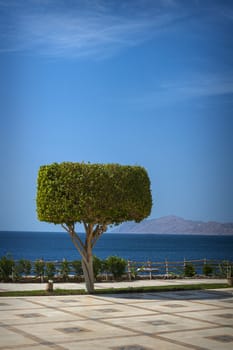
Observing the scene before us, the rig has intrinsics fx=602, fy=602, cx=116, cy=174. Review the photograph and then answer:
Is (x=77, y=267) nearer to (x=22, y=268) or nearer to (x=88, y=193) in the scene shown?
(x=22, y=268)

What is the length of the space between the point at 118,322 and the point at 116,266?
15.7 meters

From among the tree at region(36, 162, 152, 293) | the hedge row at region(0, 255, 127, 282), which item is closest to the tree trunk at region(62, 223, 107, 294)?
the tree at region(36, 162, 152, 293)

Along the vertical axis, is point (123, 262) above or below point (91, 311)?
above

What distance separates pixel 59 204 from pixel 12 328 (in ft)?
28.1

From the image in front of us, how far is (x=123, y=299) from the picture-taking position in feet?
76.8

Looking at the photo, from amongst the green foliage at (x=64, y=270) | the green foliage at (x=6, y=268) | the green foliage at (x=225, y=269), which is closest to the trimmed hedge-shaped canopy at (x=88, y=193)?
the green foliage at (x=6, y=268)

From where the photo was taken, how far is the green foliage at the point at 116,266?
32844 mm

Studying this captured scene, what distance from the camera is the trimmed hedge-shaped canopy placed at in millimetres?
24031

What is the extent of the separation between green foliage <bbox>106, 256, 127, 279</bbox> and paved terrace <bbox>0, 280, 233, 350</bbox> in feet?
26.3

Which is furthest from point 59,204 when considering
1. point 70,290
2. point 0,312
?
point 0,312

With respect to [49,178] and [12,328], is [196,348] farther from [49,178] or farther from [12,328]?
[49,178]

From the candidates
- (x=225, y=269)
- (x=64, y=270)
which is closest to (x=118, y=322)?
(x=64, y=270)

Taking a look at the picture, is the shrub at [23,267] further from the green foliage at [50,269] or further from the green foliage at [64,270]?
the green foliage at [64,270]

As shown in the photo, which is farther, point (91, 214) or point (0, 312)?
point (91, 214)
